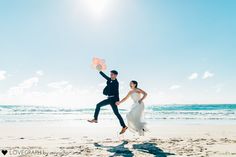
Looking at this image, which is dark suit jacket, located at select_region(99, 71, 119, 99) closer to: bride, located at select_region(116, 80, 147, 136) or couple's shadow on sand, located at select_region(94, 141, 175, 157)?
bride, located at select_region(116, 80, 147, 136)

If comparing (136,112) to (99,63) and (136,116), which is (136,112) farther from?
(99,63)

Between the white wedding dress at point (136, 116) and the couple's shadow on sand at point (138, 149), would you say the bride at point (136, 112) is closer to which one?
the white wedding dress at point (136, 116)

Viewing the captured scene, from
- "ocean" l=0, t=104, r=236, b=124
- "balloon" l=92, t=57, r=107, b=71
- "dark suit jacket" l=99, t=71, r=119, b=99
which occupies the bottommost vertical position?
"ocean" l=0, t=104, r=236, b=124

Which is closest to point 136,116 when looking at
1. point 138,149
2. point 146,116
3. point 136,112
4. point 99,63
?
point 136,112

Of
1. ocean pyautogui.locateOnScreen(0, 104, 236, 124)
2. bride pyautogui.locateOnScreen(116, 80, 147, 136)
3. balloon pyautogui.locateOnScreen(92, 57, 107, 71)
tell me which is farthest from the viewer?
ocean pyautogui.locateOnScreen(0, 104, 236, 124)

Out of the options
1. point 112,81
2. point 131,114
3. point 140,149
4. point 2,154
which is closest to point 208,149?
point 140,149

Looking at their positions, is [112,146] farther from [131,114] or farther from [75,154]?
[131,114]

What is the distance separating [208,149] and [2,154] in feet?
17.4

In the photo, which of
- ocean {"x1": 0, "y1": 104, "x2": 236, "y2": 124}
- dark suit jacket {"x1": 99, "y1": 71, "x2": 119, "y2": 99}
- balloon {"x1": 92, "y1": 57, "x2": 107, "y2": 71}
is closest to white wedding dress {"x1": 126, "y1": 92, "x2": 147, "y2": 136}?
dark suit jacket {"x1": 99, "y1": 71, "x2": 119, "y2": 99}

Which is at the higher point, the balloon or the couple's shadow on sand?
the balloon

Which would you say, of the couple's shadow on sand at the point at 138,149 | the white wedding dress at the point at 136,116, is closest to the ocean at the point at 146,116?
the white wedding dress at the point at 136,116

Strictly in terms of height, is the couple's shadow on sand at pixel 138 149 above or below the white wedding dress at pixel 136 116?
below

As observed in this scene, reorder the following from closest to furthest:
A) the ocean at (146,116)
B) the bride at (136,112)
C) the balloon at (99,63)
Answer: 1. the bride at (136,112)
2. the balloon at (99,63)
3. the ocean at (146,116)

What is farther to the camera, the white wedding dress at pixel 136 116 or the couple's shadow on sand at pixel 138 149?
the white wedding dress at pixel 136 116
